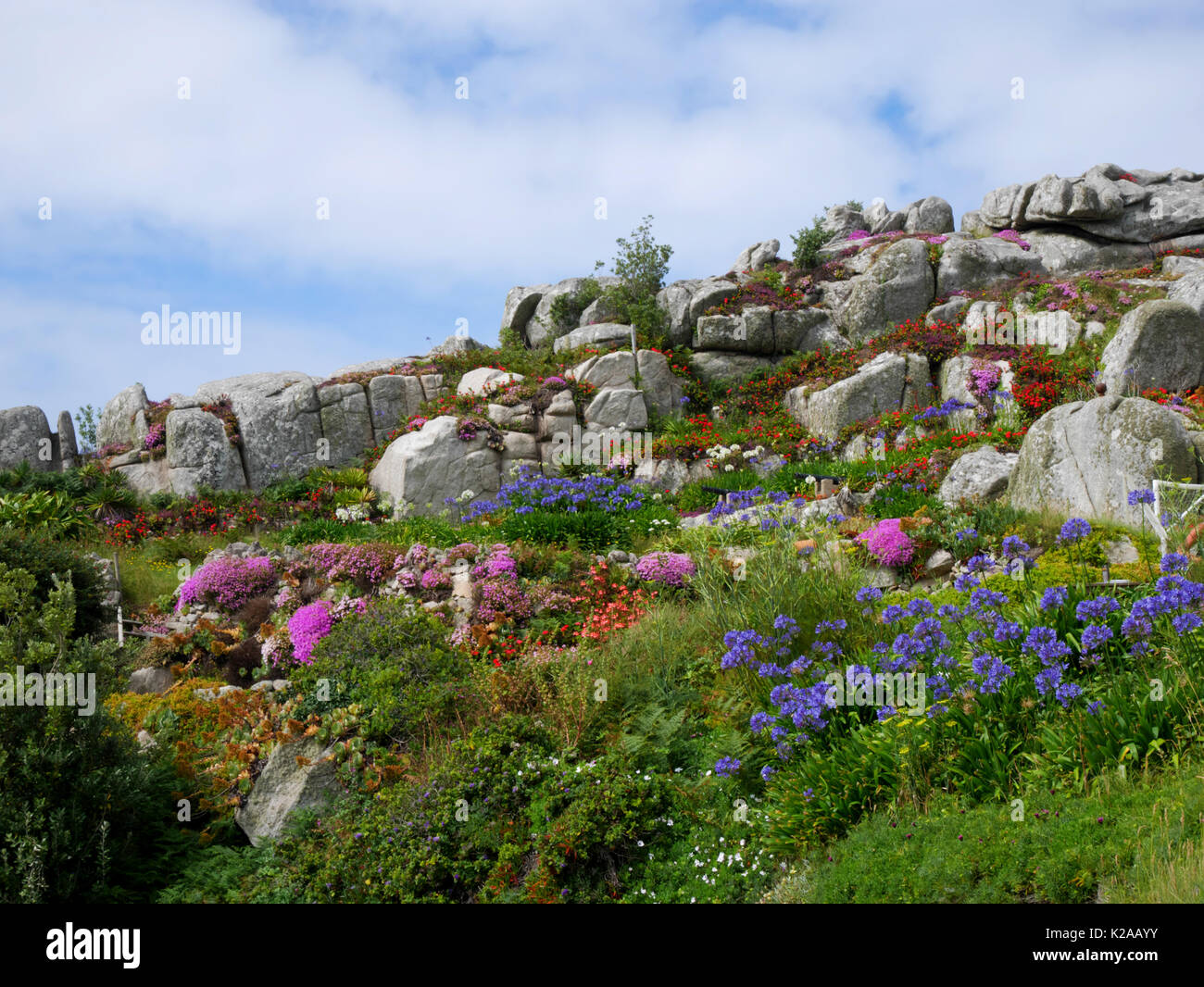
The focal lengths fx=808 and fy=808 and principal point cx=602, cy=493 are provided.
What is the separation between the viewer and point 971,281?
25.0 m

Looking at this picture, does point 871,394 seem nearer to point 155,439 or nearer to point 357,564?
point 357,564

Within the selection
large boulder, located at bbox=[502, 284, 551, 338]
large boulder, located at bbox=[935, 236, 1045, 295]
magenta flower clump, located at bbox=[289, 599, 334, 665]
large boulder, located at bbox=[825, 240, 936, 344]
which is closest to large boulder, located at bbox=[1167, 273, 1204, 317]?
large boulder, located at bbox=[935, 236, 1045, 295]

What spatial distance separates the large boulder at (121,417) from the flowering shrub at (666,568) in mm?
15842

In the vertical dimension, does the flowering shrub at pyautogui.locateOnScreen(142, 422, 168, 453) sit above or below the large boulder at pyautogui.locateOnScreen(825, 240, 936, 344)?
below

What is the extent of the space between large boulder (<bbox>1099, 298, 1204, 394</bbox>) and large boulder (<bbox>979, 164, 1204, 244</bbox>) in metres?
13.3

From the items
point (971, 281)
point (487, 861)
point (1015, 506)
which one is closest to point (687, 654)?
point (487, 861)

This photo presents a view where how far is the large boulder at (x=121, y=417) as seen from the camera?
66.2ft

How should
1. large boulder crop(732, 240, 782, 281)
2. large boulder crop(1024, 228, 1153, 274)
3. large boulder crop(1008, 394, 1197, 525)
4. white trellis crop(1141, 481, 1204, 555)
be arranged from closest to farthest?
white trellis crop(1141, 481, 1204, 555) < large boulder crop(1008, 394, 1197, 525) < large boulder crop(1024, 228, 1153, 274) < large boulder crop(732, 240, 782, 281)

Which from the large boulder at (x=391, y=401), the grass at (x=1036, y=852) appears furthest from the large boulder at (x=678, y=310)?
the grass at (x=1036, y=852)

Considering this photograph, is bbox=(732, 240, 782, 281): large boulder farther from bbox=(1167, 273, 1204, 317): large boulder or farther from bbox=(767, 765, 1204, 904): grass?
bbox=(767, 765, 1204, 904): grass

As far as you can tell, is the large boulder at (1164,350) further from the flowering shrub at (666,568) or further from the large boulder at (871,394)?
the flowering shrub at (666,568)

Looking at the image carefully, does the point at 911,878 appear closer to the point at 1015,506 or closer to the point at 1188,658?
the point at 1188,658

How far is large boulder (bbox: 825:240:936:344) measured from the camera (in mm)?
23531

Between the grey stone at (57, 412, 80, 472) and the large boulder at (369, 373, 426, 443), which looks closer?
the grey stone at (57, 412, 80, 472)
